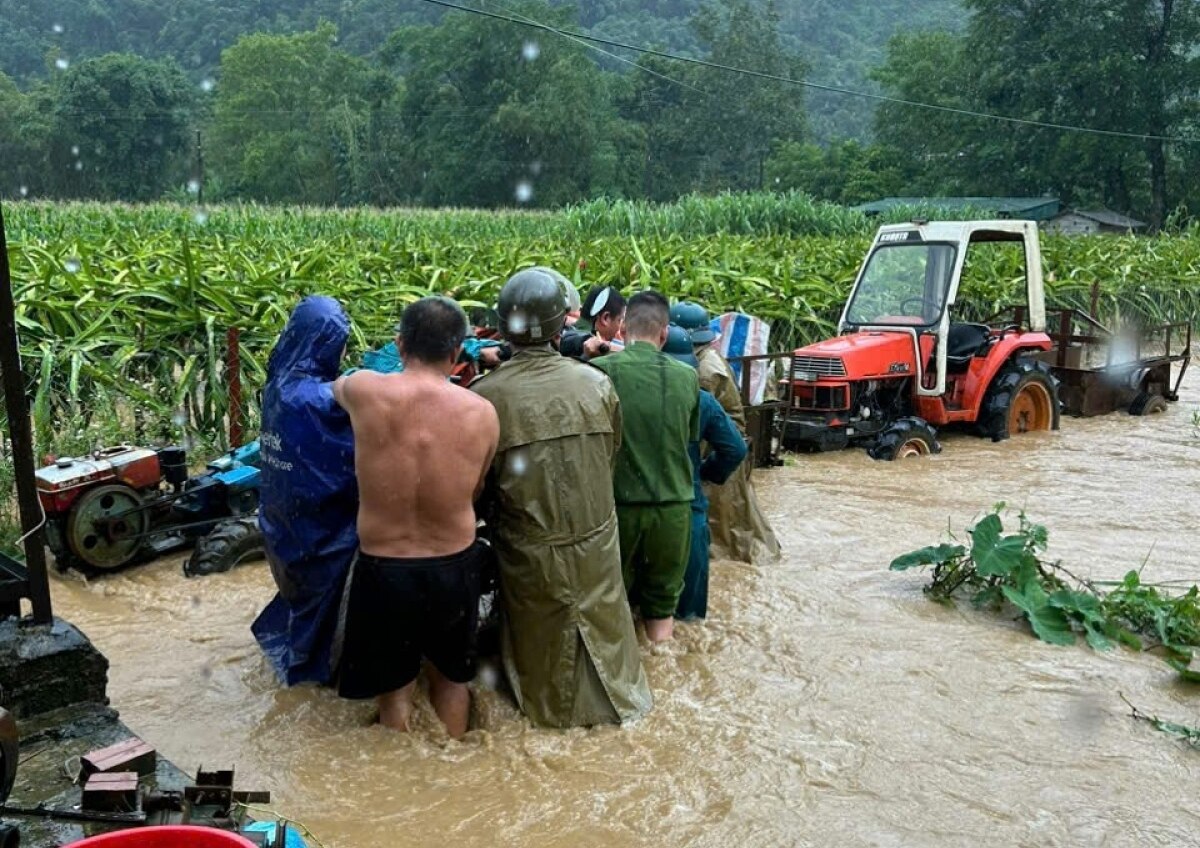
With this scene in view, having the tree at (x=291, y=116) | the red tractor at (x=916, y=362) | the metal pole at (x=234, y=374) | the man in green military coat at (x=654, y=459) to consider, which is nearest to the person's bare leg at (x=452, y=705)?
the man in green military coat at (x=654, y=459)

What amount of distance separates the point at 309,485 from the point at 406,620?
0.72 m

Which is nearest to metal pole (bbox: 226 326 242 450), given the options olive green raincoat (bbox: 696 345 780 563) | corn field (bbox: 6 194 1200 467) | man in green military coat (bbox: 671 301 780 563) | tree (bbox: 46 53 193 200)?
corn field (bbox: 6 194 1200 467)

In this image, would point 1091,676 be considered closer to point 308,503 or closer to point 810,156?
point 308,503

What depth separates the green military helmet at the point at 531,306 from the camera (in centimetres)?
412

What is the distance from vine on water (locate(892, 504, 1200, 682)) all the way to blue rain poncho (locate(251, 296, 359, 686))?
319 cm

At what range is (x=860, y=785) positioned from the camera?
13.1ft

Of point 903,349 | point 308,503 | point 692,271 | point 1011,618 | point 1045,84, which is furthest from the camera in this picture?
point 1045,84

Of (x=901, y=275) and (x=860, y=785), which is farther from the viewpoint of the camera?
(x=901, y=275)

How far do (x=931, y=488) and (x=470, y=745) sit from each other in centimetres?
568

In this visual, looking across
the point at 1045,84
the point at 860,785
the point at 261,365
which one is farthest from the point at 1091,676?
the point at 1045,84

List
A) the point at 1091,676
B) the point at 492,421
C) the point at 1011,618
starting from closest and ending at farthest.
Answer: the point at 492,421
the point at 1091,676
the point at 1011,618

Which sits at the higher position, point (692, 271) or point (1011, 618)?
point (692, 271)

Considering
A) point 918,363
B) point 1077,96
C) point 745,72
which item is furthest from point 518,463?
point 1077,96

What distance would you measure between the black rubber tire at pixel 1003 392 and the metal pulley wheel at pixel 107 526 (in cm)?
759
